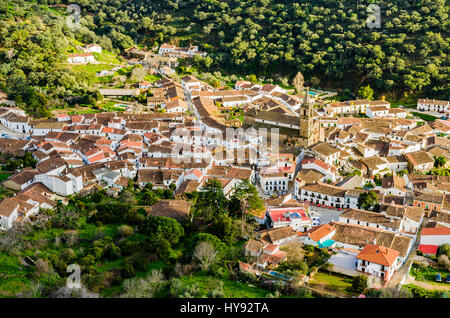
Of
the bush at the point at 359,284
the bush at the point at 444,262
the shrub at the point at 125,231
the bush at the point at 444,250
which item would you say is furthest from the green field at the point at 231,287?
the bush at the point at 444,250

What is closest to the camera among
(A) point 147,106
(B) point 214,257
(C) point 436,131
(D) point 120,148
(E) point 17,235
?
(B) point 214,257

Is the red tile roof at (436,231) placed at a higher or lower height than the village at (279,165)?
lower

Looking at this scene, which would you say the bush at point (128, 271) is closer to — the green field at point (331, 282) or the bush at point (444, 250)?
the green field at point (331, 282)

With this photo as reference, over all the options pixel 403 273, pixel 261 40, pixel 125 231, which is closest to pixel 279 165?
pixel 403 273

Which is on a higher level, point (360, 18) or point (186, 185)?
point (360, 18)

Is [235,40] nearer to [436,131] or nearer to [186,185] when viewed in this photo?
[436,131]

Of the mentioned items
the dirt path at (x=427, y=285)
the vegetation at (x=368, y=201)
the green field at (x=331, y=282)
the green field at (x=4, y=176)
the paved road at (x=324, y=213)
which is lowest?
the dirt path at (x=427, y=285)

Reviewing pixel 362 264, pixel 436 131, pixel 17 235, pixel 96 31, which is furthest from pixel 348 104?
pixel 96 31
